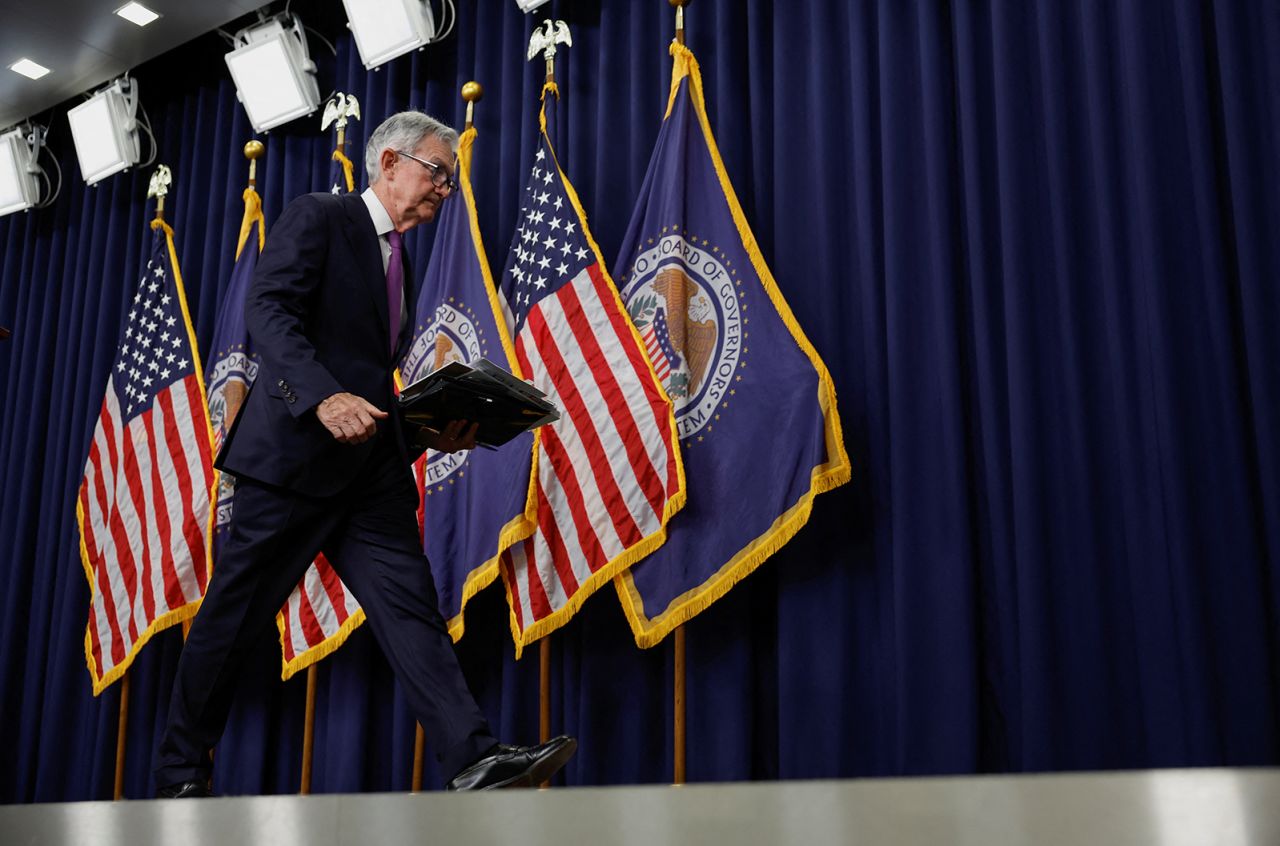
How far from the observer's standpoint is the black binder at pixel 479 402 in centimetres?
248


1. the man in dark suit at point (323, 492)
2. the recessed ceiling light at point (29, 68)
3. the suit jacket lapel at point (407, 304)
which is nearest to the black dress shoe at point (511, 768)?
the man in dark suit at point (323, 492)

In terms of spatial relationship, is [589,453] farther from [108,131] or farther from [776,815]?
[108,131]

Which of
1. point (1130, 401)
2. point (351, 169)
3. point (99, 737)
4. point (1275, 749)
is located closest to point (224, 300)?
point (351, 169)

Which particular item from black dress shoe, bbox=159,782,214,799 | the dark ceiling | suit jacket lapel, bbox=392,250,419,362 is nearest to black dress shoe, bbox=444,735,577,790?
black dress shoe, bbox=159,782,214,799

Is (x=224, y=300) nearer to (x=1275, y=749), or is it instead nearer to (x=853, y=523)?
(x=853, y=523)

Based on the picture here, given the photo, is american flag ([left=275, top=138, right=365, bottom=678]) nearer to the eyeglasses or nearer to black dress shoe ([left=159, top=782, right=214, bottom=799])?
black dress shoe ([left=159, top=782, right=214, bottom=799])

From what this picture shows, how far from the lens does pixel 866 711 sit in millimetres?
3020

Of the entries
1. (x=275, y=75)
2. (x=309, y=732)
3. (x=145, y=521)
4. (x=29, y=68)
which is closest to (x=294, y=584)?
(x=309, y=732)

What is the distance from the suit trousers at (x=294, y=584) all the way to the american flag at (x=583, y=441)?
2.29 feet

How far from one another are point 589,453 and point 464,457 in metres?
0.52

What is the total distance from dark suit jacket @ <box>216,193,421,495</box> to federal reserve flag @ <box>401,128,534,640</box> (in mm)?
745

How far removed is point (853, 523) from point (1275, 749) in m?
1.05

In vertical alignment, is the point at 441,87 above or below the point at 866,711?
above

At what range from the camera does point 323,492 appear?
→ 2523 mm
